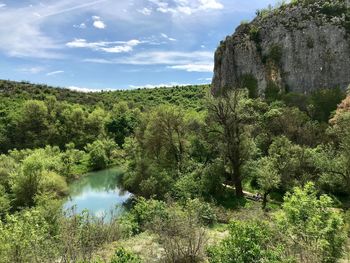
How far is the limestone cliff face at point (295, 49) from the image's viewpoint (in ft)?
181

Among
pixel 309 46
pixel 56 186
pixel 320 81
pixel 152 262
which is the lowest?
pixel 56 186

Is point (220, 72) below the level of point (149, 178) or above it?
above

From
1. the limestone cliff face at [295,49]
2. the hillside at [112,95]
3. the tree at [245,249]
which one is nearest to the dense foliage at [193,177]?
the tree at [245,249]

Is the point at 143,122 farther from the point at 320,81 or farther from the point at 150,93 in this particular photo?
the point at 150,93

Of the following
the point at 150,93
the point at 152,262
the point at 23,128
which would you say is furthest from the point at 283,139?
the point at 150,93

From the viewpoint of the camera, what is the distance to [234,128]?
30.9 m

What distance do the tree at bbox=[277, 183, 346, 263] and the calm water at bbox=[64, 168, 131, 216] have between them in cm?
2362

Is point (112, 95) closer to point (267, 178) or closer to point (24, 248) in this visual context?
point (267, 178)

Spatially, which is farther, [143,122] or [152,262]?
[143,122]

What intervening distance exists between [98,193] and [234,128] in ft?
74.2

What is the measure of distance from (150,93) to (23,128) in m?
58.1

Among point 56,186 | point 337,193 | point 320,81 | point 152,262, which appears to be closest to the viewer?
point 152,262

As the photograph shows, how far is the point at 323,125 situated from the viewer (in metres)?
41.0

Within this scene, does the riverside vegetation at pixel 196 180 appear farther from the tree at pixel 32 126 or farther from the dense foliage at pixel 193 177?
the tree at pixel 32 126
